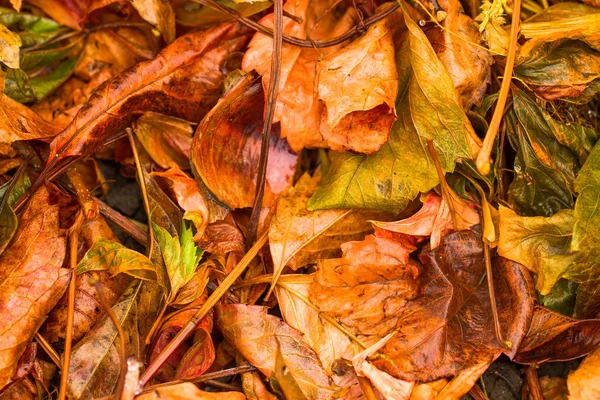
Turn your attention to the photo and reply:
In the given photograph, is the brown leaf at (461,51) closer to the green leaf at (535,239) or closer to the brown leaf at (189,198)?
the green leaf at (535,239)

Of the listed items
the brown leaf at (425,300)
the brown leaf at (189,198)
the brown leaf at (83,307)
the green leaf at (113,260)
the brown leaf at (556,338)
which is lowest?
the brown leaf at (556,338)

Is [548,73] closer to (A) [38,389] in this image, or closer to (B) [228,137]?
(B) [228,137]

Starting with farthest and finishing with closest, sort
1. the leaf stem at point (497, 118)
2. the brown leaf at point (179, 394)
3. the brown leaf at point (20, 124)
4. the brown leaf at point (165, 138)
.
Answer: the brown leaf at point (165, 138), the brown leaf at point (20, 124), the brown leaf at point (179, 394), the leaf stem at point (497, 118)

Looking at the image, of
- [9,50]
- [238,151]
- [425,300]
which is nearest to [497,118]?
[425,300]

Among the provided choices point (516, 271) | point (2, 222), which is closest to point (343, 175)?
point (516, 271)

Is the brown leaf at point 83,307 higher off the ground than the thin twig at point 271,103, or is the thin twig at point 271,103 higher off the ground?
the thin twig at point 271,103

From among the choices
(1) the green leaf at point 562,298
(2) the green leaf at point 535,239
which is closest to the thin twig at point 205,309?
(2) the green leaf at point 535,239
